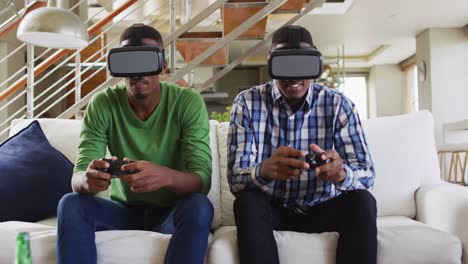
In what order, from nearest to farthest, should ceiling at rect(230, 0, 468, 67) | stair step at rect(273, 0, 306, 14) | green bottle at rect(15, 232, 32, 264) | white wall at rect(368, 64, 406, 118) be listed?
green bottle at rect(15, 232, 32, 264)
stair step at rect(273, 0, 306, 14)
ceiling at rect(230, 0, 468, 67)
white wall at rect(368, 64, 406, 118)

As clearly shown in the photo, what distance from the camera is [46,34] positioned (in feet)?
5.94

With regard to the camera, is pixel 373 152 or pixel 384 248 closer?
pixel 384 248

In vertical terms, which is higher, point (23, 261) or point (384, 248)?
point (23, 261)

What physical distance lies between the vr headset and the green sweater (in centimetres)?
23

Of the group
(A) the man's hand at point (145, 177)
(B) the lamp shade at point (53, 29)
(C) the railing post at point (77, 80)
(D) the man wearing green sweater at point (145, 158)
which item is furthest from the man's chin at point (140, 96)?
(C) the railing post at point (77, 80)

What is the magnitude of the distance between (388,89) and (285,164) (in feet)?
30.3

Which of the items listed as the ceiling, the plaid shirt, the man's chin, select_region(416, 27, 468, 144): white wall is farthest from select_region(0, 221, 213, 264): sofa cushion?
select_region(416, 27, 468, 144): white wall

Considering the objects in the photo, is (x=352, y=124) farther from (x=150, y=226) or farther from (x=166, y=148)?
(x=150, y=226)

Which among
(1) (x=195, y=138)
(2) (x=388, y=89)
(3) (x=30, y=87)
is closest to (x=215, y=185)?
(1) (x=195, y=138)

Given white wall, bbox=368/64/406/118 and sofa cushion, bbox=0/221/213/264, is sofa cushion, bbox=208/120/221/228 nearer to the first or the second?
sofa cushion, bbox=0/221/213/264

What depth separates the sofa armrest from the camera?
1469 mm

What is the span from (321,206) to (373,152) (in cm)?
44

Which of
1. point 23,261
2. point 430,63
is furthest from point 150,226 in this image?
point 430,63

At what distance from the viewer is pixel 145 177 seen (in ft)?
4.23
